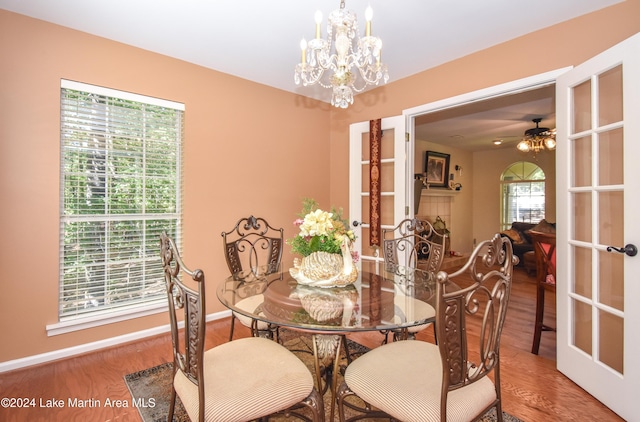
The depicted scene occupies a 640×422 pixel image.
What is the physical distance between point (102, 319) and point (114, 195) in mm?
1020

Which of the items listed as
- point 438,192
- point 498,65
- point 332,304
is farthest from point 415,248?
point 438,192

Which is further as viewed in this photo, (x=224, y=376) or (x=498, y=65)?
(x=498, y=65)

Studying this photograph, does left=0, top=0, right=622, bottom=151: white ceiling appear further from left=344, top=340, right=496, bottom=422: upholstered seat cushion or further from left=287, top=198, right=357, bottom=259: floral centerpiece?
left=344, top=340, right=496, bottom=422: upholstered seat cushion

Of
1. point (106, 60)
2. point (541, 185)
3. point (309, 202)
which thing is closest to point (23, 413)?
point (309, 202)

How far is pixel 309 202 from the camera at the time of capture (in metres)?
1.85

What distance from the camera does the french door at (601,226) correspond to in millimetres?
1734

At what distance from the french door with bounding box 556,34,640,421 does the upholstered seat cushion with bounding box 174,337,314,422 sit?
1828mm

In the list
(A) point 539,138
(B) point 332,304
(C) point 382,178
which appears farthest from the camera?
(A) point 539,138

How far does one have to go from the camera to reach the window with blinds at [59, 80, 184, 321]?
2.48m

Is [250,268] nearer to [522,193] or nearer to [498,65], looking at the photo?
[498,65]

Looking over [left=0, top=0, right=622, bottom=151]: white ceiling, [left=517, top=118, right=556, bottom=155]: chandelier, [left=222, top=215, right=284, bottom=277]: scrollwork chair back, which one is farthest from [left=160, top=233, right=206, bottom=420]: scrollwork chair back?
[left=517, top=118, right=556, bottom=155]: chandelier

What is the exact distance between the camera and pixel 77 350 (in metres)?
2.49

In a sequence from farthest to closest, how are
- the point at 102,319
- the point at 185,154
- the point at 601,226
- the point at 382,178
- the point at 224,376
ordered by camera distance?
the point at 382,178, the point at 185,154, the point at 102,319, the point at 601,226, the point at 224,376

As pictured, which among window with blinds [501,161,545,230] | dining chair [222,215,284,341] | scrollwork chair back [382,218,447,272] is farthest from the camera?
window with blinds [501,161,545,230]
